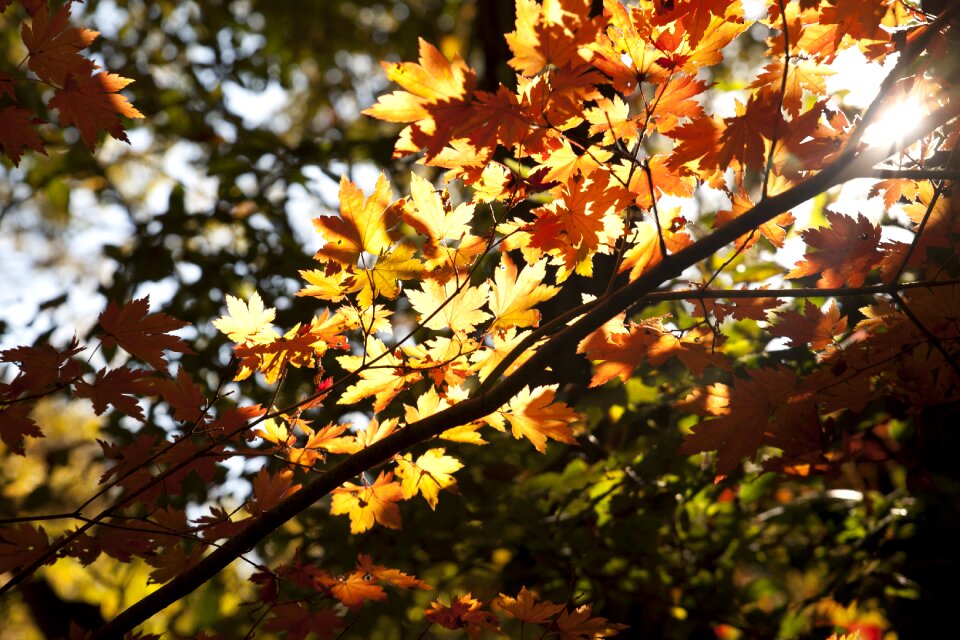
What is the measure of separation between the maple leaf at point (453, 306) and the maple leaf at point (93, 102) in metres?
0.68

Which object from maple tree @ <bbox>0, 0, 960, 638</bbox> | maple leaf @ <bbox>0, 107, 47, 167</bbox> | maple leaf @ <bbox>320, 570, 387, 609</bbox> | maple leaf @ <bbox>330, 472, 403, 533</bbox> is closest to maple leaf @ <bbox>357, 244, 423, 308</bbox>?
maple tree @ <bbox>0, 0, 960, 638</bbox>

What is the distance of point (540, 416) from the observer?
1.29 metres

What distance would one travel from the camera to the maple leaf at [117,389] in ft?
4.23

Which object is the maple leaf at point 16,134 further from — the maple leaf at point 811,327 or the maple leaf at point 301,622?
the maple leaf at point 811,327

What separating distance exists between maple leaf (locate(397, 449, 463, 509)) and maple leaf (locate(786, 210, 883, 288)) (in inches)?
33.6

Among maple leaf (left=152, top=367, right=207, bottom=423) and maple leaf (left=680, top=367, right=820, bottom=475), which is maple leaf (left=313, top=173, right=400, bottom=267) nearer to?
maple leaf (left=152, top=367, right=207, bottom=423)

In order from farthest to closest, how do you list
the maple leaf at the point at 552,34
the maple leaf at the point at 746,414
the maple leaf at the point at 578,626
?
the maple leaf at the point at 578,626, the maple leaf at the point at 746,414, the maple leaf at the point at 552,34

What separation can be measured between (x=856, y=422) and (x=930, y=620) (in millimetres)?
889

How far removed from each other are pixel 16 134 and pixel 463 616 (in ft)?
4.28

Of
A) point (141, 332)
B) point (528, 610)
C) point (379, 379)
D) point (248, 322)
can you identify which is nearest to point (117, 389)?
point (141, 332)

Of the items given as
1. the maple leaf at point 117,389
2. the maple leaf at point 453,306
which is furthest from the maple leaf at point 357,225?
the maple leaf at point 117,389

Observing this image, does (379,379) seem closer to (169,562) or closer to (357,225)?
(357,225)

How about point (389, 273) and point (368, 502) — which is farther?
point (368, 502)

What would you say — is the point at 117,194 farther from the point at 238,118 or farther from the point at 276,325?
the point at 276,325
